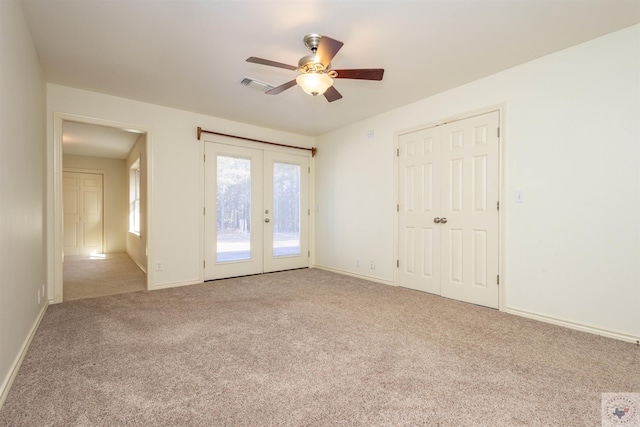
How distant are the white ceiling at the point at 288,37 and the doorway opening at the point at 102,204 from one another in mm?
2771

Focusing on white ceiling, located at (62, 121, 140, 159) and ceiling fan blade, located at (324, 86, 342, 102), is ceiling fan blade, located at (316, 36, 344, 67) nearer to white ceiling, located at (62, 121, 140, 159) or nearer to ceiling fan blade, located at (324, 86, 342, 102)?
ceiling fan blade, located at (324, 86, 342, 102)

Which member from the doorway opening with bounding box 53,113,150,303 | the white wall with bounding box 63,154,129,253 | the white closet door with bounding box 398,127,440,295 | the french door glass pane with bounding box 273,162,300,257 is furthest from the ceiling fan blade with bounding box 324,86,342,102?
the white wall with bounding box 63,154,129,253

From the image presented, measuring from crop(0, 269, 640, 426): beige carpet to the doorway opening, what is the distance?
2781mm

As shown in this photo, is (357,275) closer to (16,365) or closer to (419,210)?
(419,210)

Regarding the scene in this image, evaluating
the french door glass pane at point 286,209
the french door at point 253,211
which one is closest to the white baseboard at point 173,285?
the french door at point 253,211

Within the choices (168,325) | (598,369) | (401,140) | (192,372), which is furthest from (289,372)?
(401,140)

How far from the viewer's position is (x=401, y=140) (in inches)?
163

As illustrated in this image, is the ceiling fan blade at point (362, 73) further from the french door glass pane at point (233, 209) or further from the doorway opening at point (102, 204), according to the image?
the doorway opening at point (102, 204)

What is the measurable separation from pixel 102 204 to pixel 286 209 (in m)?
5.82

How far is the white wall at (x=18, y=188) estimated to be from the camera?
5.60 ft

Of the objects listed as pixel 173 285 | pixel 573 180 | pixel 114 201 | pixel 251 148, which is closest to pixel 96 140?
pixel 114 201

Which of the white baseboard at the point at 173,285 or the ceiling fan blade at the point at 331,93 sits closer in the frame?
the ceiling fan blade at the point at 331,93

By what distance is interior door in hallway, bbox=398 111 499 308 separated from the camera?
3240 mm

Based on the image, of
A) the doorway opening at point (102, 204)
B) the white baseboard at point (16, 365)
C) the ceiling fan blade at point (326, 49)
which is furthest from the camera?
the doorway opening at point (102, 204)
